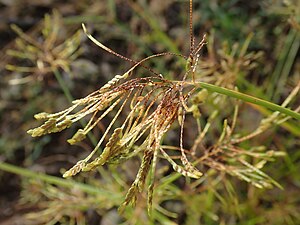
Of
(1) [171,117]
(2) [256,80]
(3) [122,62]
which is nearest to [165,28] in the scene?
(3) [122,62]

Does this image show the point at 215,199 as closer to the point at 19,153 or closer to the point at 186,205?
the point at 186,205

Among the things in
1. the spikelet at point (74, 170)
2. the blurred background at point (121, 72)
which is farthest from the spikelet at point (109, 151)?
the blurred background at point (121, 72)

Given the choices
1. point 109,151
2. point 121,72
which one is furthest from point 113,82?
point 121,72

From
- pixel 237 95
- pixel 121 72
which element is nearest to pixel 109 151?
pixel 237 95

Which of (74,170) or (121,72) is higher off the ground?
(74,170)

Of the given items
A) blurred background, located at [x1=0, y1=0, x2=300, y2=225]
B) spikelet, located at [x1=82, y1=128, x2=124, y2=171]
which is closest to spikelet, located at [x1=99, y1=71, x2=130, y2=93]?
spikelet, located at [x1=82, y1=128, x2=124, y2=171]

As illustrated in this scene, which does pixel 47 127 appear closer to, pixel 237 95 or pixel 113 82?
pixel 113 82

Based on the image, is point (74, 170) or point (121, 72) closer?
point (74, 170)

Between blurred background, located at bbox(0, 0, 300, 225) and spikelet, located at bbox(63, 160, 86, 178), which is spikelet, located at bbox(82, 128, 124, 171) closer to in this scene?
spikelet, located at bbox(63, 160, 86, 178)

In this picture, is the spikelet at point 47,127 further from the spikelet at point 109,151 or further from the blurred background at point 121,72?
the blurred background at point 121,72
